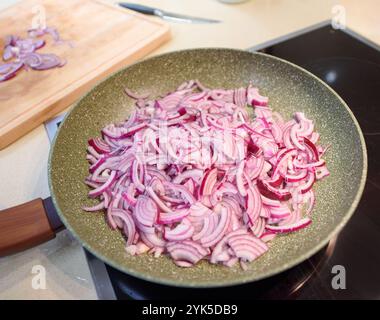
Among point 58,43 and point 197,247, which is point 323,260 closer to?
point 197,247

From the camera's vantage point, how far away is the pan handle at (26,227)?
870 millimetres

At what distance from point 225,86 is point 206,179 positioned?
49 cm

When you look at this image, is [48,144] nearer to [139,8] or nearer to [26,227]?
[26,227]

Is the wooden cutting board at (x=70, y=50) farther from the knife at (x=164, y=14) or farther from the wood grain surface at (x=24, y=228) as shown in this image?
the wood grain surface at (x=24, y=228)

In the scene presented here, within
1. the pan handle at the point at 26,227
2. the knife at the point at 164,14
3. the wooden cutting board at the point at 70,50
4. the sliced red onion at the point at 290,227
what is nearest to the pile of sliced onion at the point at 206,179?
the sliced red onion at the point at 290,227

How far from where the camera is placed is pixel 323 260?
2.89ft

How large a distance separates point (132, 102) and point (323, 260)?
2.50 feet

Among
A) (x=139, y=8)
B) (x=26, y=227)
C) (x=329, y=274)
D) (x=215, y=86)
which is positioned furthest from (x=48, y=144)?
(x=329, y=274)

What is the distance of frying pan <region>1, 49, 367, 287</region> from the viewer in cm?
78

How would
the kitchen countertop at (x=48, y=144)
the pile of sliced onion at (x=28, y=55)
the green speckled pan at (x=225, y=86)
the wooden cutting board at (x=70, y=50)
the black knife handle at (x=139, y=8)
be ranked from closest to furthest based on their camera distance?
the green speckled pan at (x=225, y=86), the kitchen countertop at (x=48, y=144), the wooden cutting board at (x=70, y=50), the pile of sliced onion at (x=28, y=55), the black knife handle at (x=139, y=8)

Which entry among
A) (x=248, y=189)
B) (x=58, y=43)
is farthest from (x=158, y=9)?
(x=248, y=189)

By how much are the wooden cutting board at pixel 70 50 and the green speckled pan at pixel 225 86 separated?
0.70ft

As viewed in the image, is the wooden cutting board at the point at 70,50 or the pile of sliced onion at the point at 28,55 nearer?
the wooden cutting board at the point at 70,50

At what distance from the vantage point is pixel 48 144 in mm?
1227
